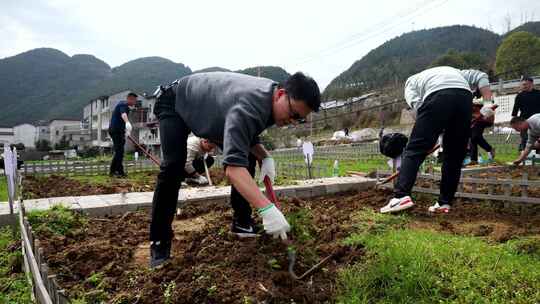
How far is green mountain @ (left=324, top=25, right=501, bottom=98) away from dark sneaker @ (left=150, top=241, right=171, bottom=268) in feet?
157

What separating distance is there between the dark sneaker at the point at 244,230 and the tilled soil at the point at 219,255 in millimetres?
86

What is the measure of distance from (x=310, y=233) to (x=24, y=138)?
8670 cm

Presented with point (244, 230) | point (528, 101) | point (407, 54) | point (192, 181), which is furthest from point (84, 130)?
point (244, 230)

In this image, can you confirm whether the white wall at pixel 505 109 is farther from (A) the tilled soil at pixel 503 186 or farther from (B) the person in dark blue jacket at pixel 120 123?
(B) the person in dark blue jacket at pixel 120 123

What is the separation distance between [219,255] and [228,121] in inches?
37.4

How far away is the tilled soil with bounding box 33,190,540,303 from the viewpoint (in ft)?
6.40

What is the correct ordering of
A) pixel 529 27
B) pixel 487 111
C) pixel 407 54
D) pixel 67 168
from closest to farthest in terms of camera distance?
pixel 487 111 → pixel 67 168 → pixel 529 27 → pixel 407 54

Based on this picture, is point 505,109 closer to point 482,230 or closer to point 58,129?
point 482,230

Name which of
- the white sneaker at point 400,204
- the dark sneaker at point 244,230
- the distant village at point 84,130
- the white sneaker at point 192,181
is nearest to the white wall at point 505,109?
the white sneaker at point 192,181

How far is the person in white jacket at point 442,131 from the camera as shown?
325 centimetres

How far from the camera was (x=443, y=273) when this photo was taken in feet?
6.55

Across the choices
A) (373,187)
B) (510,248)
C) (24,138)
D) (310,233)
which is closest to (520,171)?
(373,187)

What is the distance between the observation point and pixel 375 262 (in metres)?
2.13

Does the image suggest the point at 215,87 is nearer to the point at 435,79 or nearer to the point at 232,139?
the point at 232,139
